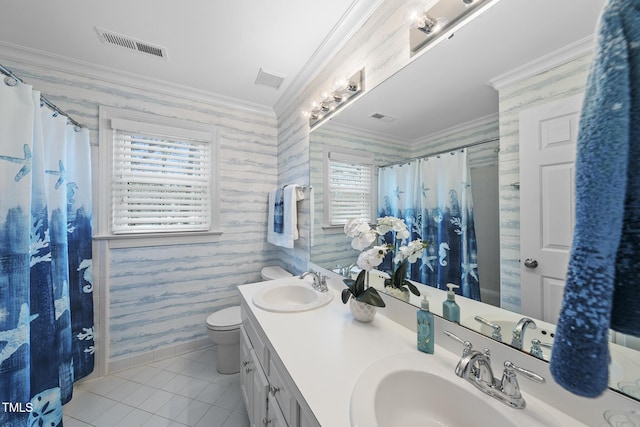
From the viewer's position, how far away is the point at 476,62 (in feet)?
2.75

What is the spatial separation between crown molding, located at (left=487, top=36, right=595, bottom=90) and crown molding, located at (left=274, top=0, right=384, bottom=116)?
2.82ft

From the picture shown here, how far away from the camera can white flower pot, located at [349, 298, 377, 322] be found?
1.07 metres

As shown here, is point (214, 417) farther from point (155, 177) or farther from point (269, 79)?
point (269, 79)

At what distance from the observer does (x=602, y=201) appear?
30 centimetres

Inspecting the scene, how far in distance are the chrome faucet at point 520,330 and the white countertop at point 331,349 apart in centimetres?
11

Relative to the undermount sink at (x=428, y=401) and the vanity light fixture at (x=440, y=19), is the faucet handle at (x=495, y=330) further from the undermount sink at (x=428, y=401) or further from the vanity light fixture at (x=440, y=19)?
the vanity light fixture at (x=440, y=19)

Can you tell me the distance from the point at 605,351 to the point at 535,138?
23.9 inches

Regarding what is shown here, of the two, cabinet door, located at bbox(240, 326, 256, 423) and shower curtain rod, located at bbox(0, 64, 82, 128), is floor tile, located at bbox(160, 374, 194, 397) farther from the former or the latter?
shower curtain rod, located at bbox(0, 64, 82, 128)

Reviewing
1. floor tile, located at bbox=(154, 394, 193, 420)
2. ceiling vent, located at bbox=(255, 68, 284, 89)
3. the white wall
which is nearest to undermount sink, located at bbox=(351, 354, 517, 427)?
floor tile, located at bbox=(154, 394, 193, 420)

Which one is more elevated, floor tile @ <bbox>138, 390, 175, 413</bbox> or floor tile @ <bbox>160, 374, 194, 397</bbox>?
floor tile @ <bbox>160, 374, 194, 397</bbox>

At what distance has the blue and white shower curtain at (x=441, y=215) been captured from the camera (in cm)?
87

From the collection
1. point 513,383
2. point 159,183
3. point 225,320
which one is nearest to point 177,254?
point 159,183

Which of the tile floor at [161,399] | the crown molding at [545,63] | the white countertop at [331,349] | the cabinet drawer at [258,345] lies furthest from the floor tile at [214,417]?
the crown molding at [545,63]

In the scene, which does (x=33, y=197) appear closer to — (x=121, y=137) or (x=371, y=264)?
(x=121, y=137)
